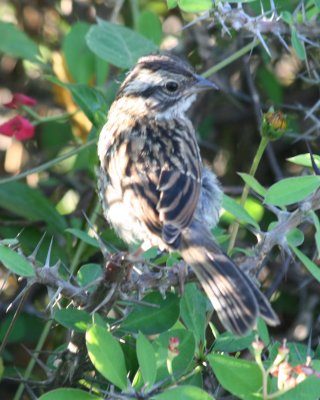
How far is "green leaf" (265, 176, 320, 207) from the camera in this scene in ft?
9.58

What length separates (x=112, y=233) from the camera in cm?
418

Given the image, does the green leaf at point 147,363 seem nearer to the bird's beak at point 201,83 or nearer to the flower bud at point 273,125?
the flower bud at point 273,125

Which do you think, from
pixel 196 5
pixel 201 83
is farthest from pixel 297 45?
pixel 201 83

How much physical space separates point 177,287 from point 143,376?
0.61 meters

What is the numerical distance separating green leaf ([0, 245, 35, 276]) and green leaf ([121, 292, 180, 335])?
1.43ft

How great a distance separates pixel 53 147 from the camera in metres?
5.23

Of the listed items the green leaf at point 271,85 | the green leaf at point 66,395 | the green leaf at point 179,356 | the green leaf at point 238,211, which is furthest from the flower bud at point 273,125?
the green leaf at point 271,85

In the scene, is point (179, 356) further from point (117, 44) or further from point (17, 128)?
point (117, 44)

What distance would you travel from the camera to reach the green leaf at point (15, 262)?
2.70m

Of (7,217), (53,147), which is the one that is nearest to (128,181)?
(7,217)

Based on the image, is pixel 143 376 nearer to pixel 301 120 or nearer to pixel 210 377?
pixel 210 377

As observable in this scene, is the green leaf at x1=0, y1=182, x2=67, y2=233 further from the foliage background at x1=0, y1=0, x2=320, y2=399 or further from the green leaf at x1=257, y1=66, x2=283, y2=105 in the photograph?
the green leaf at x1=257, y1=66, x2=283, y2=105

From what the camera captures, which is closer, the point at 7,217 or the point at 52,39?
the point at 7,217

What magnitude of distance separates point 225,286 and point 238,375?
21.9 inches
